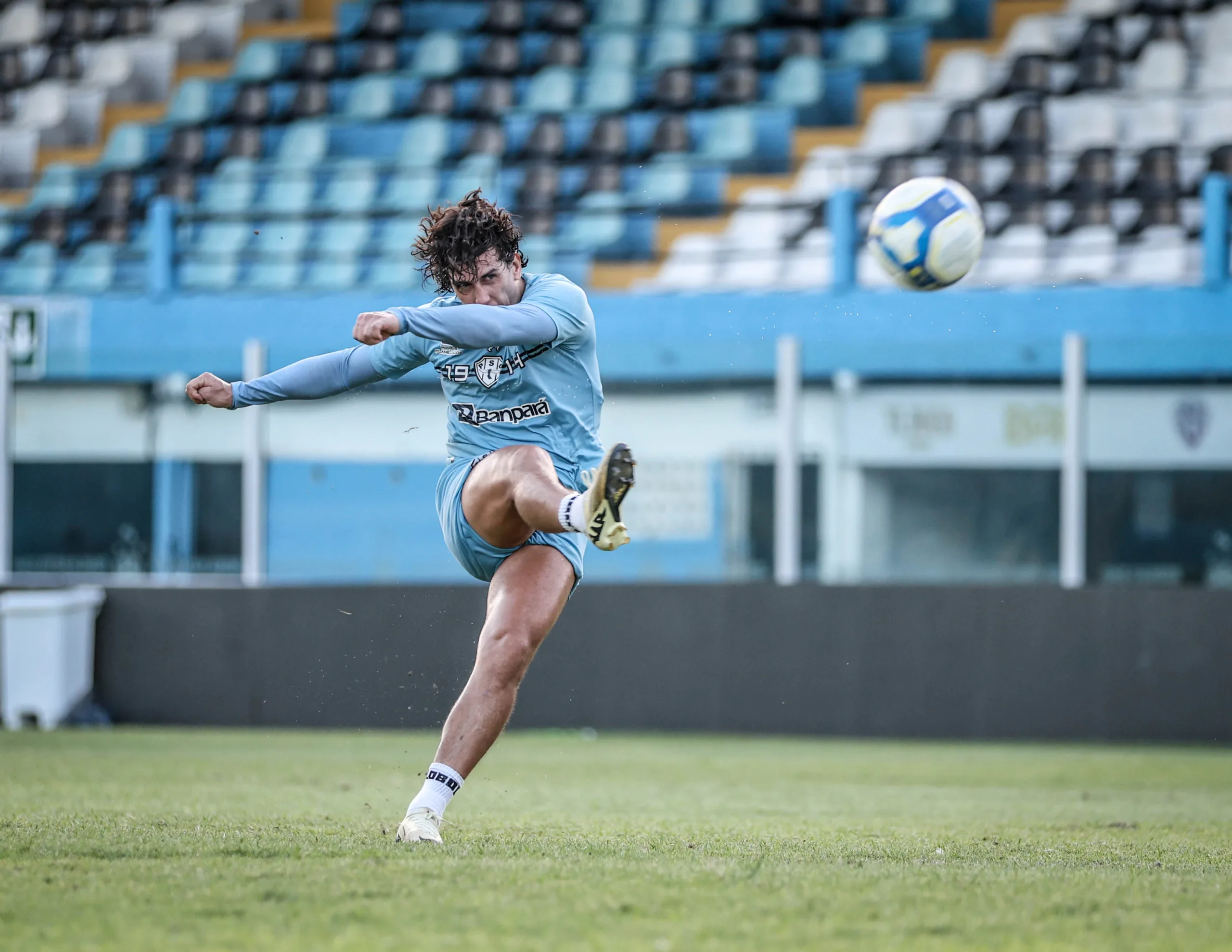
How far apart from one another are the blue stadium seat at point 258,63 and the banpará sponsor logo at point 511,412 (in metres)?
12.8

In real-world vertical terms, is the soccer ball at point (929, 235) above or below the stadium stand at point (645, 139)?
below

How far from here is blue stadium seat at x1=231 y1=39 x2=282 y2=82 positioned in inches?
659

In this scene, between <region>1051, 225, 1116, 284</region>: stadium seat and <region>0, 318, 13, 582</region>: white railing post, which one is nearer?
<region>0, 318, 13, 582</region>: white railing post

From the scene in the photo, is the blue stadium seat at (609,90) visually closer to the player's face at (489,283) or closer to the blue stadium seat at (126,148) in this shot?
the blue stadium seat at (126,148)

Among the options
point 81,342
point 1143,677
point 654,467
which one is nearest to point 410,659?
point 654,467

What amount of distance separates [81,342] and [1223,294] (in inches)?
303

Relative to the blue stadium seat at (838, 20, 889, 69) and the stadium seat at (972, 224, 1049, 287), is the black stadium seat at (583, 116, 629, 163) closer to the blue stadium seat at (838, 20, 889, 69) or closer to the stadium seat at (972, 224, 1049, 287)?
the blue stadium seat at (838, 20, 889, 69)

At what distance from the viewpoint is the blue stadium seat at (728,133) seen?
50.6 feet

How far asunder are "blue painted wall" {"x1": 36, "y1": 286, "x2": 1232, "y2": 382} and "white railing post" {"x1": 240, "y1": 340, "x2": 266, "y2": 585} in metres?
0.20

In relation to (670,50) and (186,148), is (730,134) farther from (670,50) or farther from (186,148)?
(186,148)

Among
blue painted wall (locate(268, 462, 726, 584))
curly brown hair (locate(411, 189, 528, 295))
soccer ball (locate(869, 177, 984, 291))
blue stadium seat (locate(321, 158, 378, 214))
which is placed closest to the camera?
curly brown hair (locate(411, 189, 528, 295))

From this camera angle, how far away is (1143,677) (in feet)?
33.7

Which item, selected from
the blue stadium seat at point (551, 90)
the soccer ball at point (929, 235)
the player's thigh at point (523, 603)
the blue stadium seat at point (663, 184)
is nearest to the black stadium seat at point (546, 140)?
the blue stadium seat at point (551, 90)

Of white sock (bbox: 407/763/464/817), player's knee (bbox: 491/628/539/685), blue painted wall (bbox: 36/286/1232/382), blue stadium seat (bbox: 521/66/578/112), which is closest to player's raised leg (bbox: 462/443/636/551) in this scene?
player's knee (bbox: 491/628/539/685)
